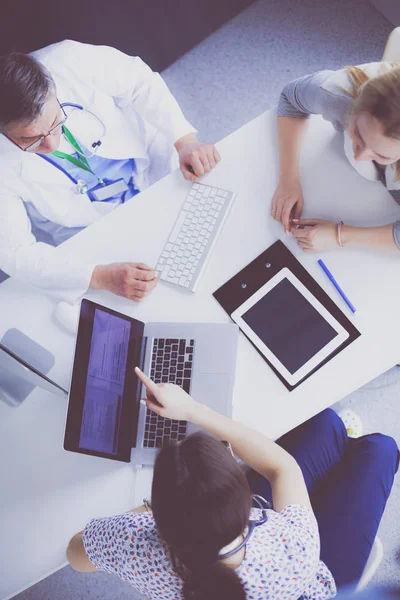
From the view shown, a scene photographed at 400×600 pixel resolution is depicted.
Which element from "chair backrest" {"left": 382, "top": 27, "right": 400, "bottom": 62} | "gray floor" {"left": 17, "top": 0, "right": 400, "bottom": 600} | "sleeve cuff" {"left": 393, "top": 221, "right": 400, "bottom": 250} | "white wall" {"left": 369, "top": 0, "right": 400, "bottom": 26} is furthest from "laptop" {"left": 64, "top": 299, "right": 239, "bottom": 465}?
"white wall" {"left": 369, "top": 0, "right": 400, "bottom": 26}

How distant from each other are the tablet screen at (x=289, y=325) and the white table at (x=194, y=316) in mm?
48

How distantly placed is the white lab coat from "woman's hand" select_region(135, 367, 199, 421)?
0.34 metres

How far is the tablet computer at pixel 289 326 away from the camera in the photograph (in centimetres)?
116

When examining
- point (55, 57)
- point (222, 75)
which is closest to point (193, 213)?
point (55, 57)

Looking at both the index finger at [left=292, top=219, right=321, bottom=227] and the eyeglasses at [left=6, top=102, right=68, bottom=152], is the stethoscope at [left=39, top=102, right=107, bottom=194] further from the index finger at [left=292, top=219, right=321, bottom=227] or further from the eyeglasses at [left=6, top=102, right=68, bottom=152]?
the index finger at [left=292, top=219, right=321, bottom=227]

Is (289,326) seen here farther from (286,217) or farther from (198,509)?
(198,509)

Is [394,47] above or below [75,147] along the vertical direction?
above

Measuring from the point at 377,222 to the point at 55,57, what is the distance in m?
0.94

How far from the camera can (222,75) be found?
216 centimetres

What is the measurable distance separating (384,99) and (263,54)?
1.35m

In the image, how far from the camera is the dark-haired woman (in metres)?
0.82

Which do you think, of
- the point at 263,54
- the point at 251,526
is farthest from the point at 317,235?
the point at 263,54

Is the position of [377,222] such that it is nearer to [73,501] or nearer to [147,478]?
[147,478]

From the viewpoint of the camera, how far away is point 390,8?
6.65 ft
